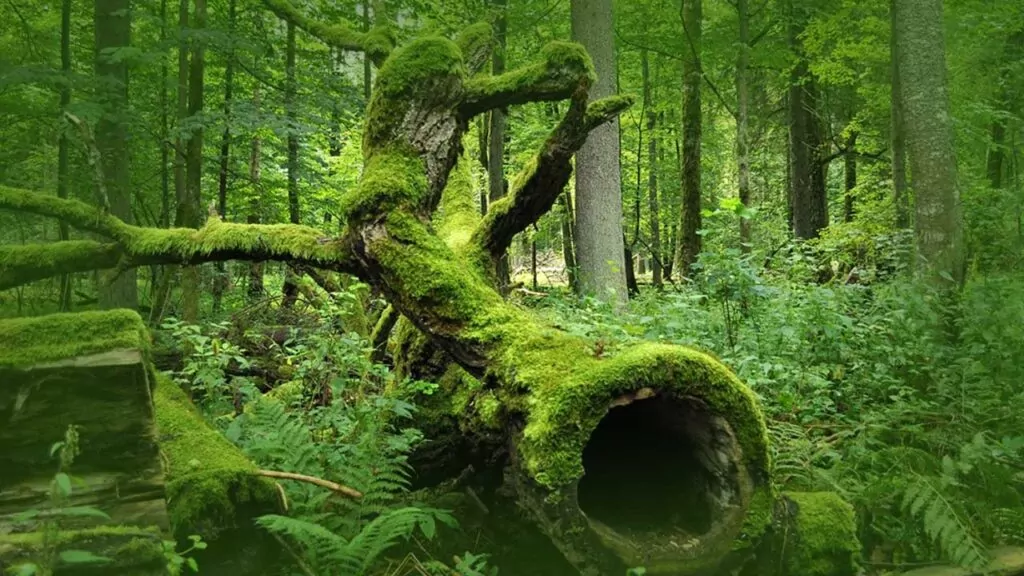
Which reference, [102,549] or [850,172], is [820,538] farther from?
[850,172]

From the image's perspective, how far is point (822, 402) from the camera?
4.55 metres

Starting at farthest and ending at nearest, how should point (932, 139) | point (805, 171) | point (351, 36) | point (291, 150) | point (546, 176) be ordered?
point (805, 171) → point (291, 150) → point (351, 36) → point (932, 139) → point (546, 176)

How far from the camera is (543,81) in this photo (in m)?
4.27

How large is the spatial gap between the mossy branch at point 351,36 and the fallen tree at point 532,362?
2.13 metres

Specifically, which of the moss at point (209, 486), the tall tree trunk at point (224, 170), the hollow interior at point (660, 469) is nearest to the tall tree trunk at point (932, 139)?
the hollow interior at point (660, 469)

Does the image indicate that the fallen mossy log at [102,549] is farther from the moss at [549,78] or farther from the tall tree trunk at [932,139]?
the tall tree trunk at [932,139]

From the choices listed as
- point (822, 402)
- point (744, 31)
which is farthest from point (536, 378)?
point (744, 31)

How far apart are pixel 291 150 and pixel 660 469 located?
11.9 meters

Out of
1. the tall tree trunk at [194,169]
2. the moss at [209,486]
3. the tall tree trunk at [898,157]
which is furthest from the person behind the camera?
the tall tree trunk at [898,157]

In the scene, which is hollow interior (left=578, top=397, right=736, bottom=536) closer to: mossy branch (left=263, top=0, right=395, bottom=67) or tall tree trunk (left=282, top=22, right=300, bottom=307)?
mossy branch (left=263, top=0, right=395, bottom=67)

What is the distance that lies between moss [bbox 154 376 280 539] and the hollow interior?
60.0 inches

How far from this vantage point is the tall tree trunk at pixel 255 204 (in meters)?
11.8

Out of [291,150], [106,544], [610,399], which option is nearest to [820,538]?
[610,399]

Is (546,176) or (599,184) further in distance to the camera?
(599,184)
